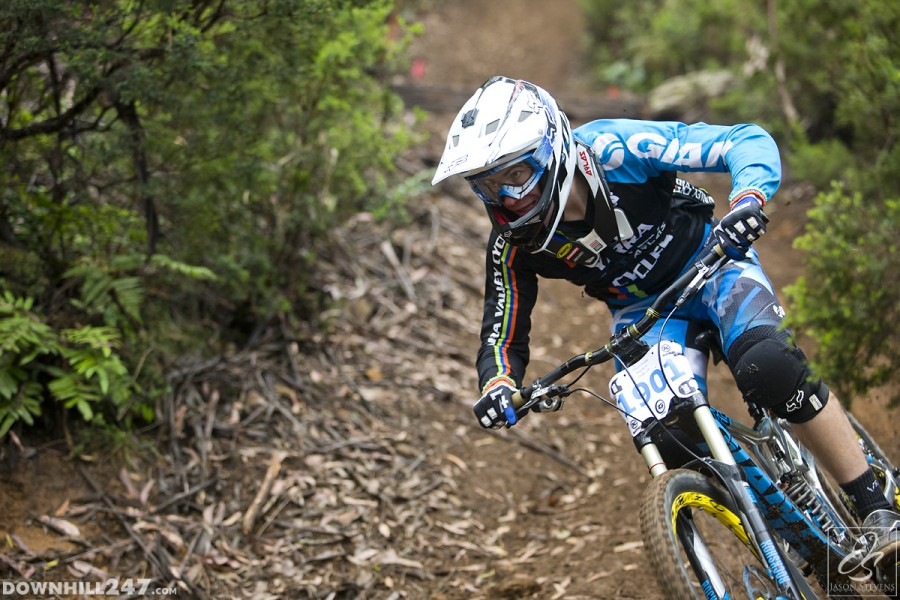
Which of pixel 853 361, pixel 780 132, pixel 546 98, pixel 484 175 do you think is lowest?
pixel 853 361

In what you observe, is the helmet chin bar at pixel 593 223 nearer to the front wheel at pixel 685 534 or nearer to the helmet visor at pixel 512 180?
the helmet visor at pixel 512 180

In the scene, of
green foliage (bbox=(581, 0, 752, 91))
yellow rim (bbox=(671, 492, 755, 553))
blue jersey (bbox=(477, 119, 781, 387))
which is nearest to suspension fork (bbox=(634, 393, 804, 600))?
yellow rim (bbox=(671, 492, 755, 553))

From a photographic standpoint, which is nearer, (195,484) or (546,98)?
(546,98)

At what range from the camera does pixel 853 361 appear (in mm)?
4703

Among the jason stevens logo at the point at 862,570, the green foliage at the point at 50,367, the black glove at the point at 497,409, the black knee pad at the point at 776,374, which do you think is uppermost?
the green foliage at the point at 50,367

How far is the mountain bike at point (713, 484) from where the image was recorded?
3.00 meters

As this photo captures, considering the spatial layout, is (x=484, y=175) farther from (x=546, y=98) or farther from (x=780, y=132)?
(x=780, y=132)

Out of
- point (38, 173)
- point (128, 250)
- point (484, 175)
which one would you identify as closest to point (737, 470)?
point (484, 175)

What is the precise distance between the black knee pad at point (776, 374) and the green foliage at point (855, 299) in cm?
84

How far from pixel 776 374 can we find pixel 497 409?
4.05 feet

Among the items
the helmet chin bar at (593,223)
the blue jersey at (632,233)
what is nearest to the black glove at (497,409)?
the blue jersey at (632,233)

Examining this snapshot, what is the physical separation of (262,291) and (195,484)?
1.84 m

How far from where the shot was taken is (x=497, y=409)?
138 inches

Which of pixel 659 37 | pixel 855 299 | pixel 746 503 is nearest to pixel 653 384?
pixel 746 503
